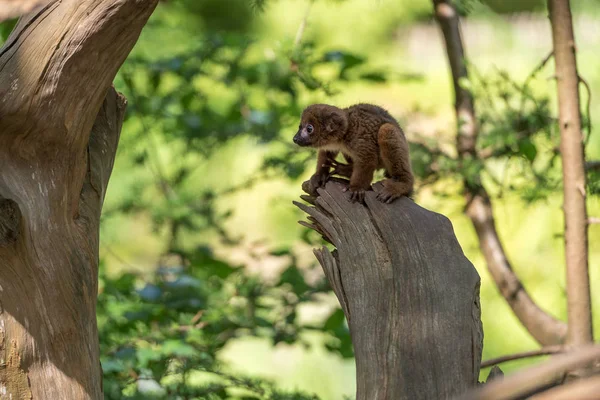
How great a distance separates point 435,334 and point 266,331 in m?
2.46

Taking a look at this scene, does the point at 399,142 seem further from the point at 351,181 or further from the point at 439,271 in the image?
the point at 439,271

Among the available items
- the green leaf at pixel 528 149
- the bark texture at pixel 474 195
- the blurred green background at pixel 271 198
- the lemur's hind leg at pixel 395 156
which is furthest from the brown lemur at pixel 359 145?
the bark texture at pixel 474 195

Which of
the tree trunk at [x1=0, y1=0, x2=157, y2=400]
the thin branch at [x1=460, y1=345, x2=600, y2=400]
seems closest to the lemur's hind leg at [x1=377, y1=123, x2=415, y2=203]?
the tree trunk at [x1=0, y1=0, x2=157, y2=400]

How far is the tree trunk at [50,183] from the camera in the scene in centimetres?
218

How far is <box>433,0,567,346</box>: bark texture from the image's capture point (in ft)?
13.9

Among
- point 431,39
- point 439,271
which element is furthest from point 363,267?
point 431,39

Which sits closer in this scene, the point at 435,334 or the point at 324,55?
the point at 435,334

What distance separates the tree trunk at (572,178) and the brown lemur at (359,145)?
0.99 m

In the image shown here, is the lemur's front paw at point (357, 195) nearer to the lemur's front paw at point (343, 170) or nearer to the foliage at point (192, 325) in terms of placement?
the lemur's front paw at point (343, 170)

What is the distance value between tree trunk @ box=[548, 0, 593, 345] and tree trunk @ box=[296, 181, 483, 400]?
4.12ft

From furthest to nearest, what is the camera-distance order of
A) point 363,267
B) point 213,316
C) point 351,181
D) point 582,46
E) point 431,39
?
point 431,39 → point 582,46 → point 213,316 → point 351,181 → point 363,267

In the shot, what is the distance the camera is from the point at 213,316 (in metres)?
3.91

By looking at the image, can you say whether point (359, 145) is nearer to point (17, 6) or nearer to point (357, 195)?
point (357, 195)

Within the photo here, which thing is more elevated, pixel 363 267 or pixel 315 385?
pixel 315 385
